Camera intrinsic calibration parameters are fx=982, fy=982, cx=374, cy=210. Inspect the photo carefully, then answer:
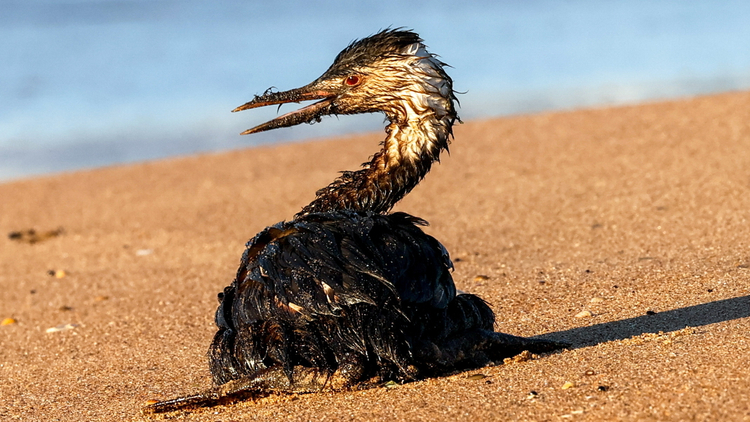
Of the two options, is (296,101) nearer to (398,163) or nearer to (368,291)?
(398,163)

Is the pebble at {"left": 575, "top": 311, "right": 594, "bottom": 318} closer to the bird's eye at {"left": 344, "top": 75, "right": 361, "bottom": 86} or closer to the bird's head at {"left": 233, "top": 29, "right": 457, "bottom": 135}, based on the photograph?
the bird's head at {"left": 233, "top": 29, "right": 457, "bottom": 135}

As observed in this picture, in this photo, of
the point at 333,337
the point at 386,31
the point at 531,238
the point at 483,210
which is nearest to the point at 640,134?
the point at 483,210

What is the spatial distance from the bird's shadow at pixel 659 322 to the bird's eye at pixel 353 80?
173cm

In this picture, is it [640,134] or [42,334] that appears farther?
[640,134]

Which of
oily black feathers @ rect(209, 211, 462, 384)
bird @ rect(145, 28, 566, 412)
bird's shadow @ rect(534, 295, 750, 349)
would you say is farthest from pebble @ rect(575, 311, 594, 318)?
oily black feathers @ rect(209, 211, 462, 384)

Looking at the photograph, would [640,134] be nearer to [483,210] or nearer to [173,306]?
[483,210]

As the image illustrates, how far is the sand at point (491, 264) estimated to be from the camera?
435cm

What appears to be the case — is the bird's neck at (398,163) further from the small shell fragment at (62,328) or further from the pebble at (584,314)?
the small shell fragment at (62,328)

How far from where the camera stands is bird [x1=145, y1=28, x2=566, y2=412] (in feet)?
14.3

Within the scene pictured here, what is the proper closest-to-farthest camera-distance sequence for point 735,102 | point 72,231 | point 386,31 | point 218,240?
1. point 386,31
2. point 218,240
3. point 72,231
4. point 735,102

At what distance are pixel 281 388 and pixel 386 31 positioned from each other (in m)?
1.87

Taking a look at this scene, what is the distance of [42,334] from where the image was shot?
7203mm

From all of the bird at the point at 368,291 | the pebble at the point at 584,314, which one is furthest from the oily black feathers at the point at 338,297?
the pebble at the point at 584,314

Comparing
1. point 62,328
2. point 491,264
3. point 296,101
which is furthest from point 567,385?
point 62,328
